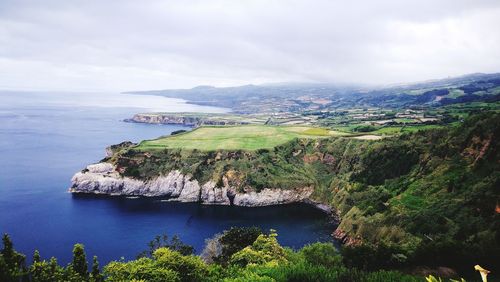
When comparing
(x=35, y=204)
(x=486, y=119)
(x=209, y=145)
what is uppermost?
(x=486, y=119)

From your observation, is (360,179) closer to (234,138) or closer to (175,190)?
(234,138)

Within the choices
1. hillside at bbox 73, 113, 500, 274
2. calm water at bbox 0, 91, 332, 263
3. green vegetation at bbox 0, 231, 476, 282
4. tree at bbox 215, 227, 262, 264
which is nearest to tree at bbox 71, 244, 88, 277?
green vegetation at bbox 0, 231, 476, 282

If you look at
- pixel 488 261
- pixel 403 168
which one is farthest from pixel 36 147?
pixel 488 261

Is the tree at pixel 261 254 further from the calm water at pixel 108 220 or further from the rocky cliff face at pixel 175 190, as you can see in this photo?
the rocky cliff face at pixel 175 190

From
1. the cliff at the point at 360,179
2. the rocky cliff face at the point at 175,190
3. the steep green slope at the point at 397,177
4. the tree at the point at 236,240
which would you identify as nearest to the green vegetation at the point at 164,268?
the tree at the point at 236,240

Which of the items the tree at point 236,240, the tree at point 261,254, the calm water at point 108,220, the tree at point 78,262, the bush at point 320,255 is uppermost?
the tree at point 78,262

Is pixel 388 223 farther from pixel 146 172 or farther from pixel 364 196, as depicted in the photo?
pixel 146 172
